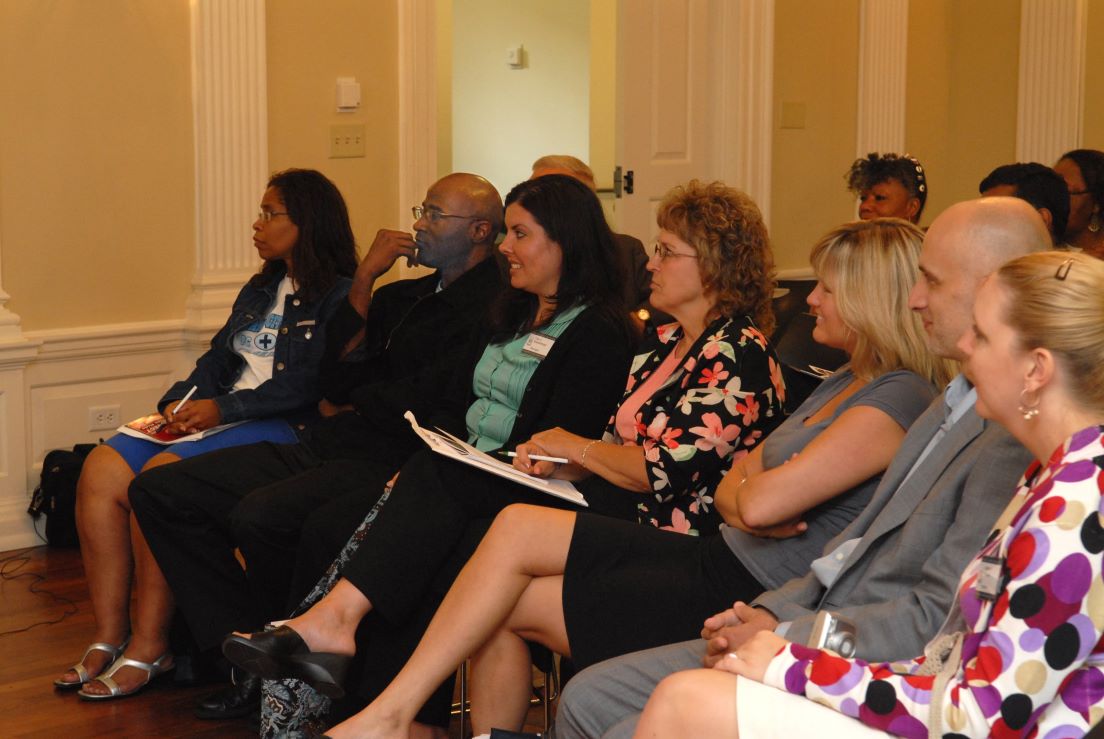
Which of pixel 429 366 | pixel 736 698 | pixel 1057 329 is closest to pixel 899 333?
pixel 1057 329

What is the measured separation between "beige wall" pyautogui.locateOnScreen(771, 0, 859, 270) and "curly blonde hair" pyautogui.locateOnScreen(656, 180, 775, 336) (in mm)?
4132

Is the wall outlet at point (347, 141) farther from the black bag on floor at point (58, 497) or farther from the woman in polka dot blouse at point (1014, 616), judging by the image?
the woman in polka dot blouse at point (1014, 616)

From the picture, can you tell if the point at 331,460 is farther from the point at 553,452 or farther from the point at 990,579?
the point at 990,579

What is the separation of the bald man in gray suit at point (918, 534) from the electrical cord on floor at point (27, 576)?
2.23m

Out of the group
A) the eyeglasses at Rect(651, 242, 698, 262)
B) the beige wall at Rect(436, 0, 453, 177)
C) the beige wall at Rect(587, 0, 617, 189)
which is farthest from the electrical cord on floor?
the beige wall at Rect(436, 0, 453, 177)

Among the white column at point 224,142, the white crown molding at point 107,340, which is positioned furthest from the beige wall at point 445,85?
the white crown molding at point 107,340

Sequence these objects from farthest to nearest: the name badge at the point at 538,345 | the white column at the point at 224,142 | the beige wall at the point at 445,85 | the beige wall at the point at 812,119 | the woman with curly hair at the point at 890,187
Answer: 1. the beige wall at the point at 445,85
2. the beige wall at the point at 812,119
3. the white column at the point at 224,142
4. the woman with curly hair at the point at 890,187
5. the name badge at the point at 538,345

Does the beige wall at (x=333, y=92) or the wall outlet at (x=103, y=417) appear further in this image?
the beige wall at (x=333, y=92)

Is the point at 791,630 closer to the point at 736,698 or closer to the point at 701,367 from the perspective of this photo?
the point at 736,698

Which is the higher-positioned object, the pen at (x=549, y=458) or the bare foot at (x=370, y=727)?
the pen at (x=549, y=458)

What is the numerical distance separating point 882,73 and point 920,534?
230 inches

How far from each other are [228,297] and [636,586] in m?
3.22

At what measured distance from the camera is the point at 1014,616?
1.42 meters

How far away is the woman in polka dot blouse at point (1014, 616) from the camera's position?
1405mm
